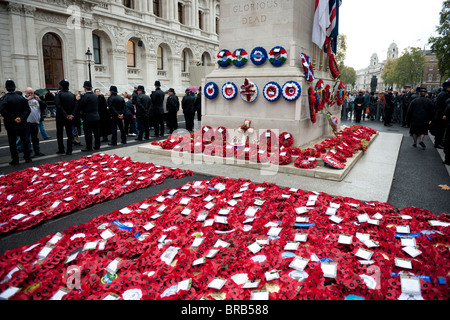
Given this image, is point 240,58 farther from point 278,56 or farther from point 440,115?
point 440,115

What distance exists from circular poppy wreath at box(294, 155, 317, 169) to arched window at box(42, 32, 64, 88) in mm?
23120

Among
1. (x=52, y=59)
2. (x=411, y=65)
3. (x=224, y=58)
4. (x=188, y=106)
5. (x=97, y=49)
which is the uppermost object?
(x=411, y=65)

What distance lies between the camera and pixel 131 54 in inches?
1196

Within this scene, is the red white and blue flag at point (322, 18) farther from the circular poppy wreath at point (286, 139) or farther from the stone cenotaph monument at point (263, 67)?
the circular poppy wreath at point (286, 139)

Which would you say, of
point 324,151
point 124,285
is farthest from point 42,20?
point 124,285

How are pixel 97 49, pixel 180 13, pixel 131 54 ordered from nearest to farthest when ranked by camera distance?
pixel 97 49 < pixel 131 54 < pixel 180 13

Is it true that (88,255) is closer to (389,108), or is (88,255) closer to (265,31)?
(265,31)

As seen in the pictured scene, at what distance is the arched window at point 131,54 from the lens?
30094mm

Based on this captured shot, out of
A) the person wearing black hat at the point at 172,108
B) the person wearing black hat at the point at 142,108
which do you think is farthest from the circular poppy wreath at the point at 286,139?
the person wearing black hat at the point at 172,108

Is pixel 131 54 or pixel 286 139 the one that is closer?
pixel 286 139

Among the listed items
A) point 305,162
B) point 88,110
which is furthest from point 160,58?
point 305,162

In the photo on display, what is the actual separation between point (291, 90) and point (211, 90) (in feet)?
8.11

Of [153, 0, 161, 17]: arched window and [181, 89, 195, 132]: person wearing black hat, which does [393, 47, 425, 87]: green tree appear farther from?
[181, 89, 195, 132]: person wearing black hat

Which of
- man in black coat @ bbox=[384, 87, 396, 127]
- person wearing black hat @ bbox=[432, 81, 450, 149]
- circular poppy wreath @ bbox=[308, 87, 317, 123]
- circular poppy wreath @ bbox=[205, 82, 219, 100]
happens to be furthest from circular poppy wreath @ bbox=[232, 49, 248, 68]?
man in black coat @ bbox=[384, 87, 396, 127]
